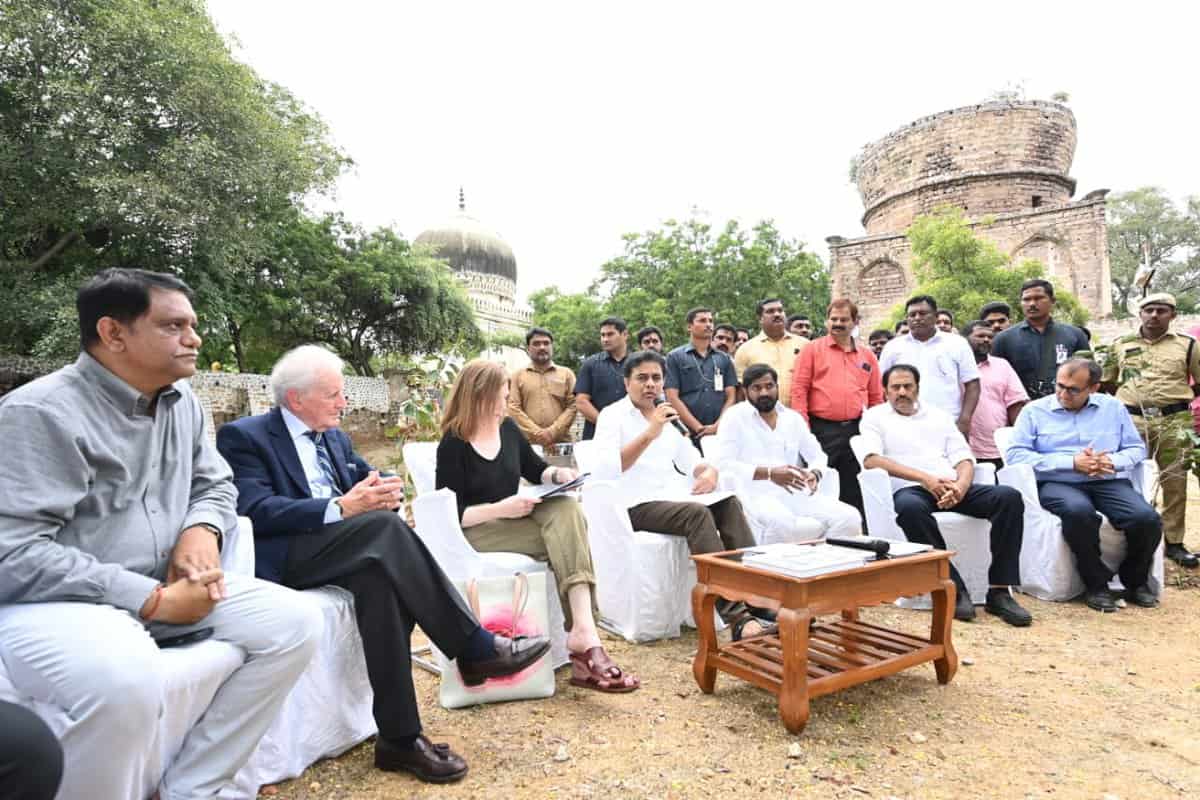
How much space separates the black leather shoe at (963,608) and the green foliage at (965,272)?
1416 centimetres

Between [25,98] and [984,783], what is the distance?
51.9ft

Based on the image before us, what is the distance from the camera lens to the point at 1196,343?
502 centimetres

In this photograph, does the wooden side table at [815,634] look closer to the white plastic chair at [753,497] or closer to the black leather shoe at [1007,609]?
the white plastic chair at [753,497]


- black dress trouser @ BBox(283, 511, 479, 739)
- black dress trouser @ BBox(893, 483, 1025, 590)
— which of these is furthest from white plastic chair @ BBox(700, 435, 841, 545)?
black dress trouser @ BBox(283, 511, 479, 739)

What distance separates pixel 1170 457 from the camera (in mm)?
4891

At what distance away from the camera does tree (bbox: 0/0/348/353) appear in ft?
38.8

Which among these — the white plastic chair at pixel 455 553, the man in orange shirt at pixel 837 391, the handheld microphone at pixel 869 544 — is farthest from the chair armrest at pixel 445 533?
the man in orange shirt at pixel 837 391

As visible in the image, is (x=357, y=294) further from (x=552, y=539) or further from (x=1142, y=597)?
(x=1142, y=597)

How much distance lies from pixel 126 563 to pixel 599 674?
1.77 metres

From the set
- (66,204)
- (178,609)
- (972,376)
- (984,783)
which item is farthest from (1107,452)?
(66,204)

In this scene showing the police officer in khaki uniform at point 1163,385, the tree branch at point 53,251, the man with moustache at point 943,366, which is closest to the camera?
the police officer in khaki uniform at point 1163,385

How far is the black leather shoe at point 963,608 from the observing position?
3873 mm

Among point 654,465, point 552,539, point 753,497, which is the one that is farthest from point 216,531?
point 753,497

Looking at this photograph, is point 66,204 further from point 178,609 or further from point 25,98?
point 178,609
